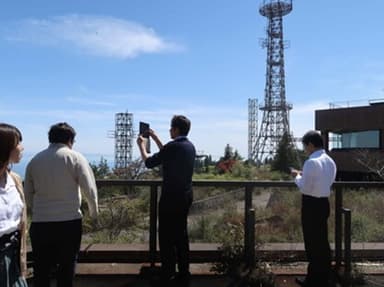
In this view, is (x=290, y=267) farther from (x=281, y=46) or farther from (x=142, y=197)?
(x=281, y=46)

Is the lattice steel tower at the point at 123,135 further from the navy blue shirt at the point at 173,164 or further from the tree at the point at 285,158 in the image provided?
the navy blue shirt at the point at 173,164

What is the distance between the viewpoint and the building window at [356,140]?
39794 mm

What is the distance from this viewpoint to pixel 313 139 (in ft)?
17.7

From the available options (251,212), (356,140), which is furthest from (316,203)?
(356,140)

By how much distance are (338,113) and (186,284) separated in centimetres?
4022

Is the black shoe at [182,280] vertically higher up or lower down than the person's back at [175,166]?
lower down

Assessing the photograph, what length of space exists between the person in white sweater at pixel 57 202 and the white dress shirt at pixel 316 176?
2189 millimetres

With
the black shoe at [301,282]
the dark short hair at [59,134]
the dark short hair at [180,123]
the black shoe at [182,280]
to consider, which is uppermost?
the dark short hair at [180,123]

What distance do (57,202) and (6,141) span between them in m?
1.59

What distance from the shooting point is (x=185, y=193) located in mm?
5281

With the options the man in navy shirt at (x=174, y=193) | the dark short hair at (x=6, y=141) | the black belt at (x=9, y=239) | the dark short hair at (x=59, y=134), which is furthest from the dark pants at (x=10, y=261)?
the man in navy shirt at (x=174, y=193)

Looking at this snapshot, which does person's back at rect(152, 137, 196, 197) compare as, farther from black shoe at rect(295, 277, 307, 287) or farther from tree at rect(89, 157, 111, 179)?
tree at rect(89, 157, 111, 179)

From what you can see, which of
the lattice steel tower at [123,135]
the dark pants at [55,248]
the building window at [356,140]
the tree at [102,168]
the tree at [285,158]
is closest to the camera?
the dark pants at [55,248]

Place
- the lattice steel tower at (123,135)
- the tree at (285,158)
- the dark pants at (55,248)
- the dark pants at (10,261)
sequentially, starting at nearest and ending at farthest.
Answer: the dark pants at (10,261), the dark pants at (55,248), the tree at (285,158), the lattice steel tower at (123,135)
